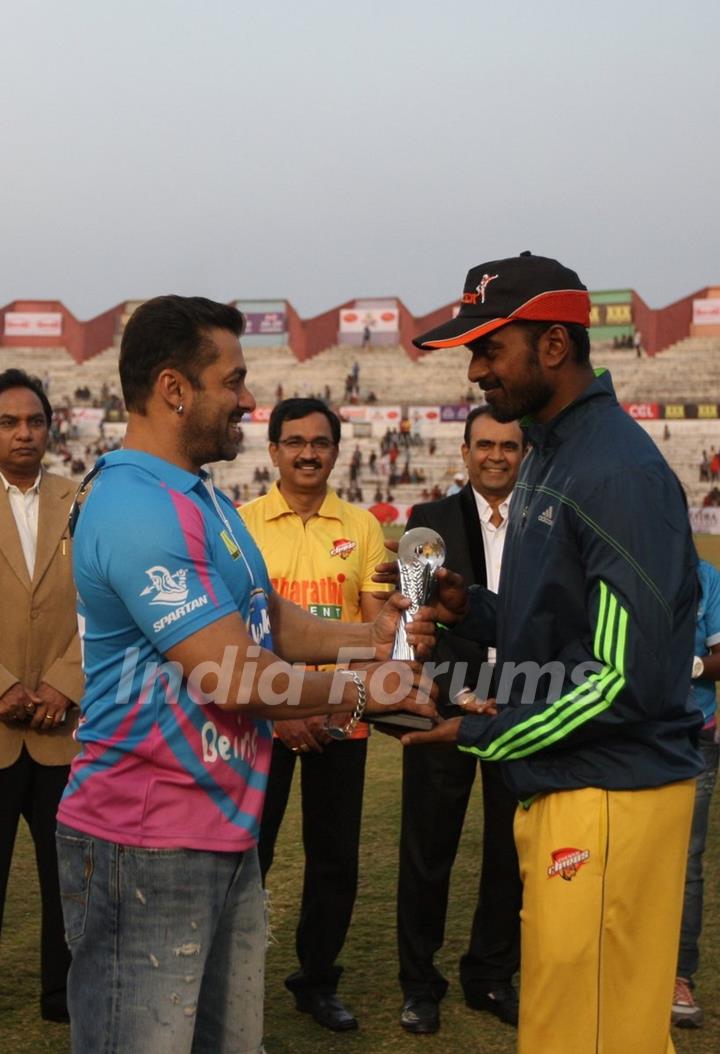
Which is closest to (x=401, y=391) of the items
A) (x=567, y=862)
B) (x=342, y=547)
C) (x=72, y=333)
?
(x=72, y=333)

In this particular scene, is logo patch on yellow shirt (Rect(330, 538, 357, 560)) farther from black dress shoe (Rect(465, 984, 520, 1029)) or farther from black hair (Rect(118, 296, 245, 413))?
black hair (Rect(118, 296, 245, 413))

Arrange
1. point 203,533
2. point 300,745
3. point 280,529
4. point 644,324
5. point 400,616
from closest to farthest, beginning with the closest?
point 203,533 < point 400,616 < point 300,745 < point 280,529 < point 644,324

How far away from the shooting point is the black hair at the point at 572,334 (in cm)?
294

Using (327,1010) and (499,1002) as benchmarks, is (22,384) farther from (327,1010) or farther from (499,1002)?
(499,1002)

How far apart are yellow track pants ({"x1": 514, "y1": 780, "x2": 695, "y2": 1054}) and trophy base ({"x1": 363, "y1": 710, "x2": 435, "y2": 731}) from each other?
35cm

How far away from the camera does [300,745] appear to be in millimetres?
4684

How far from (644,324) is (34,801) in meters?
63.0

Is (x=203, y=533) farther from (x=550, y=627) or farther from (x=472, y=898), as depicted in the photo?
(x=472, y=898)

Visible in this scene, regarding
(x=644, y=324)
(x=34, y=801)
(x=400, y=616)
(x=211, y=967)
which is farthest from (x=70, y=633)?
(x=644, y=324)

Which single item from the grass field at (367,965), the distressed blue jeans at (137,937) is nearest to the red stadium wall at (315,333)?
the grass field at (367,965)

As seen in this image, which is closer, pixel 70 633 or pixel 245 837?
pixel 245 837

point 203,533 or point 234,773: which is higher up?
point 203,533

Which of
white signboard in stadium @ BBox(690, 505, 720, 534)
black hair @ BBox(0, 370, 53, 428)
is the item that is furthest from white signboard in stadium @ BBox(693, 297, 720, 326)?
black hair @ BBox(0, 370, 53, 428)

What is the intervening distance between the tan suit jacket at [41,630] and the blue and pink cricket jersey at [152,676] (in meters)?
1.95
